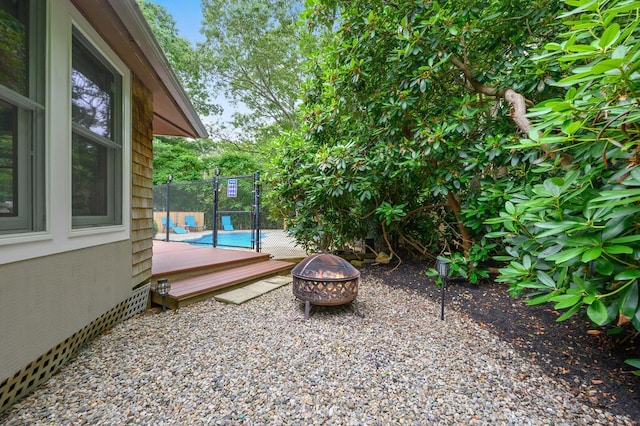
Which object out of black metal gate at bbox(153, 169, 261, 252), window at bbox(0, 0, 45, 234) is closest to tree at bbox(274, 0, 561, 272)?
window at bbox(0, 0, 45, 234)

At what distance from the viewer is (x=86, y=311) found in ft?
7.39

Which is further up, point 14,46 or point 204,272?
point 14,46

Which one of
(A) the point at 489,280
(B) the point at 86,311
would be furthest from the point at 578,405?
(B) the point at 86,311

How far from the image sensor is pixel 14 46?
168cm

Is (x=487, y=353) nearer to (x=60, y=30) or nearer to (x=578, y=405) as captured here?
(x=578, y=405)

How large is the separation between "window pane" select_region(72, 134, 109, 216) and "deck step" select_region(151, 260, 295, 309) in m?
1.30

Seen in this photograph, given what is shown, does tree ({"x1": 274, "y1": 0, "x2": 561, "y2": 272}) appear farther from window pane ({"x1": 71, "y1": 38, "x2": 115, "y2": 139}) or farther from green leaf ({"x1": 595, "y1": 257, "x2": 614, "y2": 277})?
window pane ({"x1": 71, "y1": 38, "x2": 115, "y2": 139})

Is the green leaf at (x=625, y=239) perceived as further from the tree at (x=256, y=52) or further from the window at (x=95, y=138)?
the tree at (x=256, y=52)

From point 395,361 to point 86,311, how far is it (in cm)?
260

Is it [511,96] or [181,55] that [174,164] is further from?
[511,96]

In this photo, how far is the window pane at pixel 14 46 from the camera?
1.60 meters

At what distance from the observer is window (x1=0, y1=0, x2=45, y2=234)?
5.30ft

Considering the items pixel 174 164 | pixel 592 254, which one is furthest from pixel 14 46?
pixel 174 164

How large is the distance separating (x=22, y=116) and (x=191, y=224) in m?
10.6
